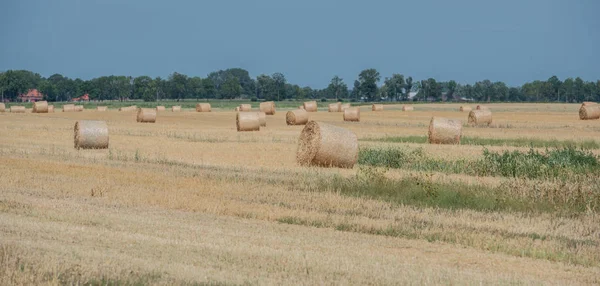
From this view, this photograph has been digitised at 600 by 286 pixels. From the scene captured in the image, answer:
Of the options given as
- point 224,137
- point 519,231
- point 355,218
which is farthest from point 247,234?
point 224,137

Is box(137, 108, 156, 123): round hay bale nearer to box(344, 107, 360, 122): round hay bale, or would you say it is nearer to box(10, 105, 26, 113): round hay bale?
box(344, 107, 360, 122): round hay bale

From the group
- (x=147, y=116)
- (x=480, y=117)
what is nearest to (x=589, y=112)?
(x=480, y=117)

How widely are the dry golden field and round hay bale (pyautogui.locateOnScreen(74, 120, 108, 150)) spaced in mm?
6940

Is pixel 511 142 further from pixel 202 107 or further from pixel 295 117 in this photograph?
pixel 202 107

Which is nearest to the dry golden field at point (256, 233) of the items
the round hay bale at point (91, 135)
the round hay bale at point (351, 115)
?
the round hay bale at point (91, 135)

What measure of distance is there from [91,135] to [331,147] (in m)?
10.1

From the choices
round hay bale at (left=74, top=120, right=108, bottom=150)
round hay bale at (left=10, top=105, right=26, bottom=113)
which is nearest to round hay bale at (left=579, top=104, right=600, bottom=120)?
round hay bale at (left=74, top=120, right=108, bottom=150)

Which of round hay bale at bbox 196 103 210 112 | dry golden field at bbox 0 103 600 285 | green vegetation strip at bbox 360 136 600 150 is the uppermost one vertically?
dry golden field at bbox 0 103 600 285

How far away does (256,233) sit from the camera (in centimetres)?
1216

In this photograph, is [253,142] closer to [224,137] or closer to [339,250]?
[224,137]

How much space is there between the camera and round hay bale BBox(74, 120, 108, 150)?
96.6ft

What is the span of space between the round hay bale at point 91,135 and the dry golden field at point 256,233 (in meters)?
6.94

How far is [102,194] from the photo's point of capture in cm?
1648

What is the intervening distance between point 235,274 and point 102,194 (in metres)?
7.92
